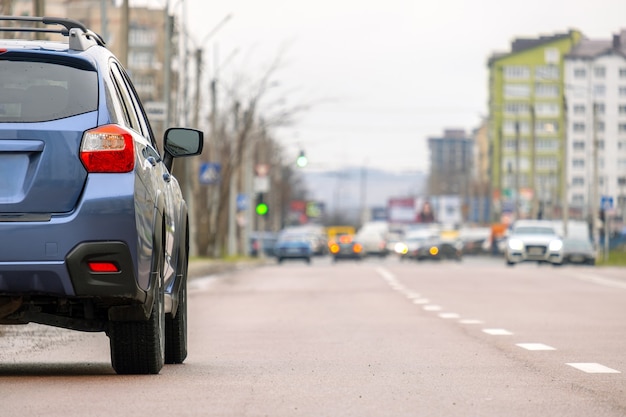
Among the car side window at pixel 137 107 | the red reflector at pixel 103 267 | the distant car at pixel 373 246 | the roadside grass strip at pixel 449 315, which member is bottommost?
the distant car at pixel 373 246

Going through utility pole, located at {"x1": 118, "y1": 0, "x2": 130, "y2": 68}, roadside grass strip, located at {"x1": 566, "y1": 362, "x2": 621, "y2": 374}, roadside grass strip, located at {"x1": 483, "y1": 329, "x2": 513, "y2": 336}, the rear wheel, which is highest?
utility pole, located at {"x1": 118, "y1": 0, "x2": 130, "y2": 68}

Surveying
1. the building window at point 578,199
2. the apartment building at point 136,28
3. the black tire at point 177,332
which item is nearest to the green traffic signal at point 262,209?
the apartment building at point 136,28

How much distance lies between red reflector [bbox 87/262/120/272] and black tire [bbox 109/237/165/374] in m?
0.65

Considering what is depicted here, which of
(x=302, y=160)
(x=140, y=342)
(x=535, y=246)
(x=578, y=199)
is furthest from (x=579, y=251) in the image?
(x=578, y=199)

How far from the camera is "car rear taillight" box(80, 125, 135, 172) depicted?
888cm

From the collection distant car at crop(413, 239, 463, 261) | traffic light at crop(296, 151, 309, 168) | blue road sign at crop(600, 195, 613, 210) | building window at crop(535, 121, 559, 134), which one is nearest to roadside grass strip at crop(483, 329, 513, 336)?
traffic light at crop(296, 151, 309, 168)

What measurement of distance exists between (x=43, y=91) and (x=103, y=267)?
41.3 inches

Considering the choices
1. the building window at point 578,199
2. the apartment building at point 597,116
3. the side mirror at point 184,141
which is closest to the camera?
the side mirror at point 184,141

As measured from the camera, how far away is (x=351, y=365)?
11.1 meters

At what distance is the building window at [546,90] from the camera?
7736 inches

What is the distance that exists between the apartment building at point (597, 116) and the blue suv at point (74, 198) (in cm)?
5111

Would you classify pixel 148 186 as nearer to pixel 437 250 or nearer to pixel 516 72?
pixel 437 250

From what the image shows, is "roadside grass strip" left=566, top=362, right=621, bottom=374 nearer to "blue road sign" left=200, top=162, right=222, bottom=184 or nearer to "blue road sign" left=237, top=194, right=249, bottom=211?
"blue road sign" left=200, top=162, right=222, bottom=184

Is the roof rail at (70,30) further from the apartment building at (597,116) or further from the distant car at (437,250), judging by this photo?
the distant car at (437,250)
